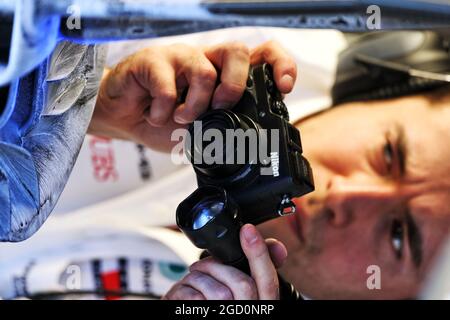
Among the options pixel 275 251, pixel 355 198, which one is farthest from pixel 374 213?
pixel 275 251

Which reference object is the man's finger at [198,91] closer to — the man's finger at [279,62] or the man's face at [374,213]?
the man's finger at [279,62]

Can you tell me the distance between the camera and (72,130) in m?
0.25

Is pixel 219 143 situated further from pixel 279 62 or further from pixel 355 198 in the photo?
pixel 355 198

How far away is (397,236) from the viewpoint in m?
0.45

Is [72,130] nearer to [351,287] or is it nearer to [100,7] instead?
[100,7]

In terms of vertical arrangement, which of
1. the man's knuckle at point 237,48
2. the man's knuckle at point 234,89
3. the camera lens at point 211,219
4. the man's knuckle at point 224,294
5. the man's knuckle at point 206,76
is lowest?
the man's knuckle at point 224,294

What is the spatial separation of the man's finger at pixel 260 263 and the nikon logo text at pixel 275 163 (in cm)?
3

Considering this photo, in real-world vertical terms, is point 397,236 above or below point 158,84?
below

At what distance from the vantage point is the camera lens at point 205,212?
0.27m

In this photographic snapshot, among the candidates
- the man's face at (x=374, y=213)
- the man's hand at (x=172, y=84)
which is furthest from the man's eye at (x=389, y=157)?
the man's hand at (x=172, y=84)

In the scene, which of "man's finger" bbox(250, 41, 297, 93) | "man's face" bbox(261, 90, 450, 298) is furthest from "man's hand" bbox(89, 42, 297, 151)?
"man's face" bbox(261, 90, 450, 298)

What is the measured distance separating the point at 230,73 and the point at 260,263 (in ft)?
0.33

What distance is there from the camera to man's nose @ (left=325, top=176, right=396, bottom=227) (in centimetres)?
45

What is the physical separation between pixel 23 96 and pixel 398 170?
326mm
